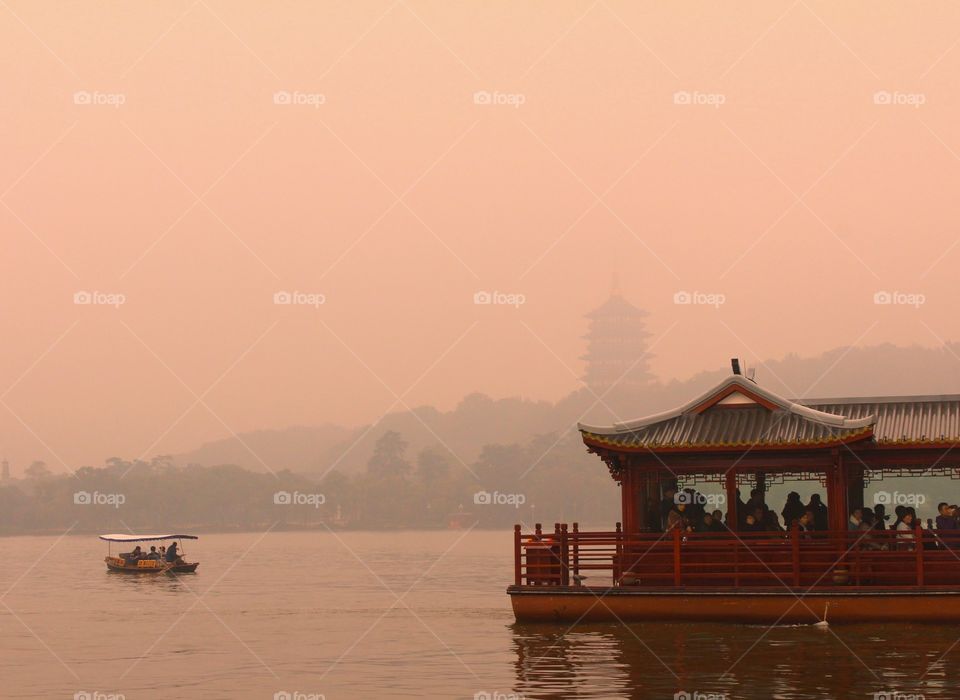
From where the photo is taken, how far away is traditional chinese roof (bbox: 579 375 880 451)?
81.5 ft

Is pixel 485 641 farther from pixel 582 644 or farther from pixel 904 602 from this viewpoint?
pixel 904 602

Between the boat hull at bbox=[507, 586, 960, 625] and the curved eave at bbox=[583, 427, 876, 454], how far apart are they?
97.7 inches

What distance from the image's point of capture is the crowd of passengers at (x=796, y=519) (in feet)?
80.7

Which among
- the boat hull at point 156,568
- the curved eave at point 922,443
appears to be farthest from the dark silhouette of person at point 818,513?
the boat hull at point 156,568

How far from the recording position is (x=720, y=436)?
83.6ft

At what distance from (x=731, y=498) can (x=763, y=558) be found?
1.30 meters

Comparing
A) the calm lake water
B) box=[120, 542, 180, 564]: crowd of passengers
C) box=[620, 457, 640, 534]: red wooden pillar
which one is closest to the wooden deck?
the calm lake water

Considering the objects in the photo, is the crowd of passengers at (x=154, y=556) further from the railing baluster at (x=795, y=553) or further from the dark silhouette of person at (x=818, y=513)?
the railing baluster at (x=795, y=553)

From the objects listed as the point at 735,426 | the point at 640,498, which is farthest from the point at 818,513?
the point at 640,498

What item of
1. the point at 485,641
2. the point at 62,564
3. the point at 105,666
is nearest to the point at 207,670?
the point at 105,666

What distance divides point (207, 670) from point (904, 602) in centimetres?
1152

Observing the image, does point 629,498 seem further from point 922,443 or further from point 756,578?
point 922,443

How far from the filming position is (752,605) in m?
24.4

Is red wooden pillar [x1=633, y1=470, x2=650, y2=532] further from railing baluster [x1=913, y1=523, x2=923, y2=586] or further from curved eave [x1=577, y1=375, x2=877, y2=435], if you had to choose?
railing baluster [x1=913, y1=523, x2=923, y2=586]
